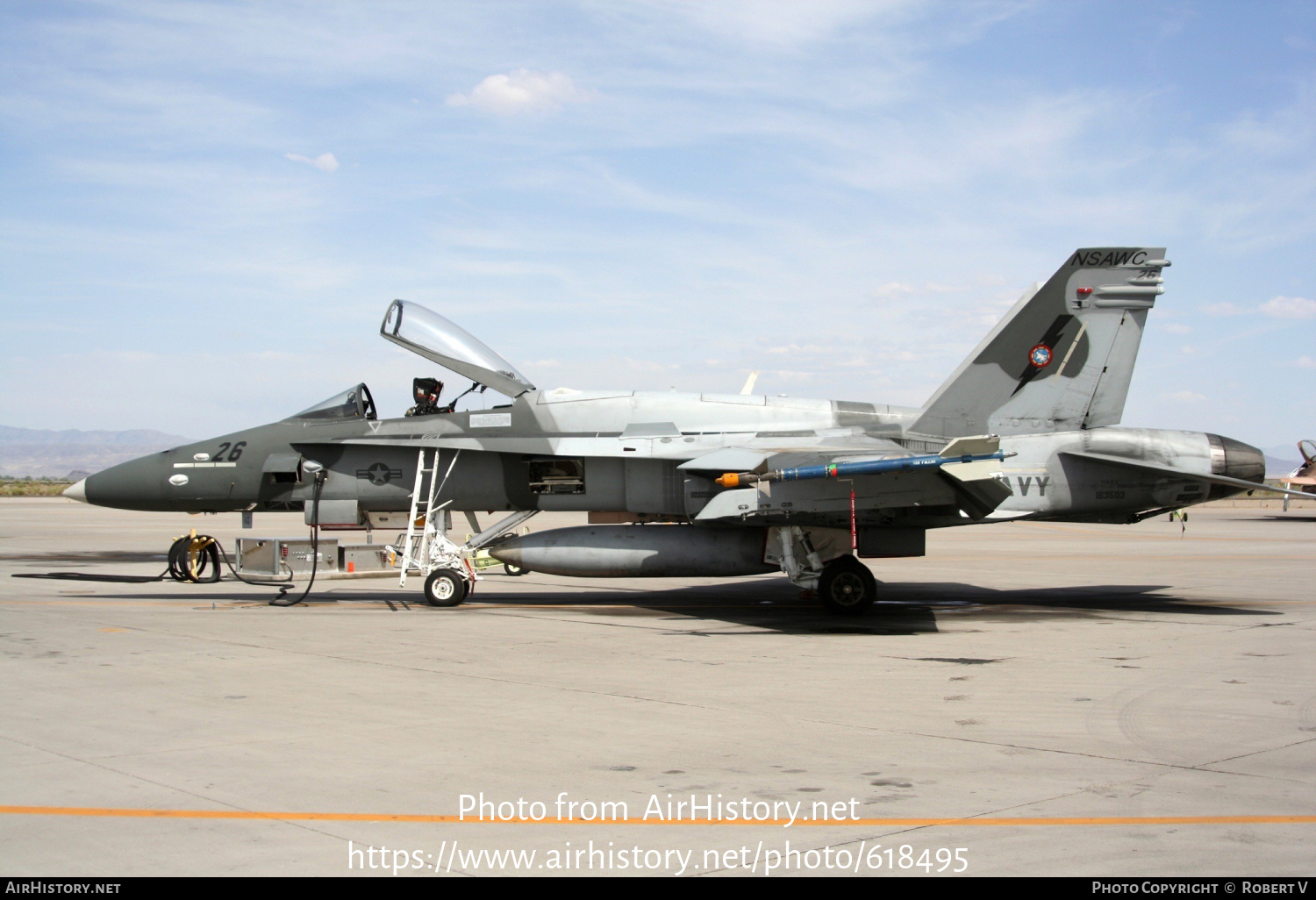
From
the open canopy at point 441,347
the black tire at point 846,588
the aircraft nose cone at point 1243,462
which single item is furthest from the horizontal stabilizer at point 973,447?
the open canopy at point 441,347

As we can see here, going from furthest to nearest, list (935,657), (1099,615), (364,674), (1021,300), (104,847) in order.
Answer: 1. (1021,300)
2. (1099,615)
3. (935,657)
4. (364,674)
5. (104,847)

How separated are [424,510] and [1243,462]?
11232mm

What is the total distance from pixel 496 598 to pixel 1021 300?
29.5 feet

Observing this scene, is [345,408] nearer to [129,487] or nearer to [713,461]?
[129,487]

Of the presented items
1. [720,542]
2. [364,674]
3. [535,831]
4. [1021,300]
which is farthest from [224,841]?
[1021,300]

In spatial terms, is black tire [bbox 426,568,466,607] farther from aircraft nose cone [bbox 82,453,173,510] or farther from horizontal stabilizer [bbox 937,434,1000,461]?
horizontal stabilizer [bbox 937,434,1000,461]

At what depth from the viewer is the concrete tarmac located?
14.4 feet

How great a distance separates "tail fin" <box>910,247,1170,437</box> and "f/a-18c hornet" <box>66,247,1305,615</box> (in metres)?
0.03

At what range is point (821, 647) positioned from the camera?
34.1ft

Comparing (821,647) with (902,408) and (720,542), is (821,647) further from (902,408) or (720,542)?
(902,408)

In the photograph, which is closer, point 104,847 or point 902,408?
point 104,847

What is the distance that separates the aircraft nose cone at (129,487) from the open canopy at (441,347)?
3849 mm

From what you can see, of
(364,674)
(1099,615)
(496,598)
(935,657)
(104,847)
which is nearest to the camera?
(104,847)

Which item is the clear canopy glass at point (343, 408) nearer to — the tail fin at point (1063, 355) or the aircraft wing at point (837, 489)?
the aircraft wing at point (837, 489)
